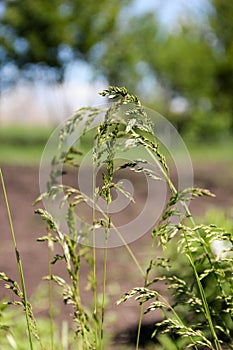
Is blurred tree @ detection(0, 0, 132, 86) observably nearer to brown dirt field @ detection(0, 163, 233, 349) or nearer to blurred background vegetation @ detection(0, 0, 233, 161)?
blurred background vegetation @ detection(0, 0, 233, 161)

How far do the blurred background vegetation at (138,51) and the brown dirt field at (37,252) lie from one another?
11697 mm

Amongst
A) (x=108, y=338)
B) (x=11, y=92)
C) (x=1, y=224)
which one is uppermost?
(x=11, y=92)

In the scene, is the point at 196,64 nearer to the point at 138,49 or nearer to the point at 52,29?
the point at 138,49

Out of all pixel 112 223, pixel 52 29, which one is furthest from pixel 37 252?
pixel 52 29

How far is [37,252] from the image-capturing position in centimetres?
486

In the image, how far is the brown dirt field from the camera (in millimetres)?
3559

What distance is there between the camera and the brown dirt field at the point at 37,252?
3.56 meters

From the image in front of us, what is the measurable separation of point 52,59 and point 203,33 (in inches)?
315

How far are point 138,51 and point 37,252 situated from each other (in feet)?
70.6

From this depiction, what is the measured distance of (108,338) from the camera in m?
3.08

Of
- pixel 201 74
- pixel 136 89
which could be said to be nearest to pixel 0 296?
pixel 201 74

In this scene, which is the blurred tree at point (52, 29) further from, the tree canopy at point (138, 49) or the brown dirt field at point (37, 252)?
the brown dirt field at point (37, 252)

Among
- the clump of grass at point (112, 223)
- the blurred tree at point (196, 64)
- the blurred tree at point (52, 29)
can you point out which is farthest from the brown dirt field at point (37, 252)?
the blurred tree at point (196, 64)

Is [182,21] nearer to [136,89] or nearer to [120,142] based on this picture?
[136,89]
